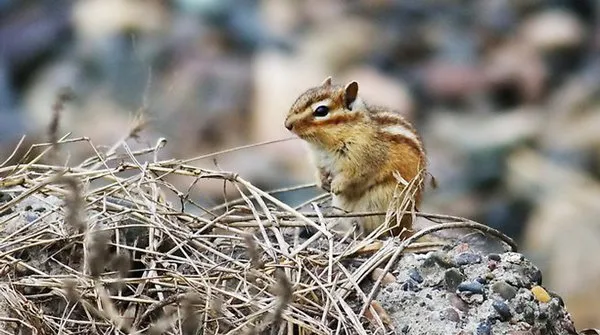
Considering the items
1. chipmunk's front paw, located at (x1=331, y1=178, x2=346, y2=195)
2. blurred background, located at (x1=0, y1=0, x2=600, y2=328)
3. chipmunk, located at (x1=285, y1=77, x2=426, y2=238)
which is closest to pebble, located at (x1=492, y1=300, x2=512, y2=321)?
chipmunk, located at (x1=285, y1=77, x2=426, y2=238)

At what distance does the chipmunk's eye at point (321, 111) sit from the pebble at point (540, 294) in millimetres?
1136

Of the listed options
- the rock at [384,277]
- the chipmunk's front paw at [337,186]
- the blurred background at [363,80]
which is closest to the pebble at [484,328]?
the rock at [384,277]

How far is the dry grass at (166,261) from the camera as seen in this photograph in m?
2.86

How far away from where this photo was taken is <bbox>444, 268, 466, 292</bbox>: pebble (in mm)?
3012

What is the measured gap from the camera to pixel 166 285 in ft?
9.65

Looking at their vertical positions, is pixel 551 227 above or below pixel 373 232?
above

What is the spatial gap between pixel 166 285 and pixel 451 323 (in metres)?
0.60

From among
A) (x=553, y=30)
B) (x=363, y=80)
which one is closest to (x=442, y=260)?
(x=363, y=80)

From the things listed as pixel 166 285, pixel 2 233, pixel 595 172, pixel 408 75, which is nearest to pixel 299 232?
pixel 166 285

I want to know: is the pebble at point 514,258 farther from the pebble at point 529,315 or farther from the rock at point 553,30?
the rock at point 553,30

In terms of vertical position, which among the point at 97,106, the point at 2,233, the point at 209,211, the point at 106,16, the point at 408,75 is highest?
the point at 408,75

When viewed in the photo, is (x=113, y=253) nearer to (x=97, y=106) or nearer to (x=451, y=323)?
(x=451, y=323)

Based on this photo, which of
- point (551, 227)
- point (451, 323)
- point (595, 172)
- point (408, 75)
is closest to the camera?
point (451, 323)

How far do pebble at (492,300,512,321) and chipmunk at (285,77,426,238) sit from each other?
90 cm
